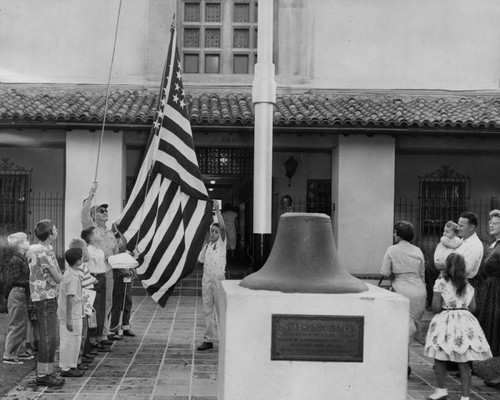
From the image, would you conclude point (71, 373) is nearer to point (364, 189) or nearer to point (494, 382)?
point (494, 382)

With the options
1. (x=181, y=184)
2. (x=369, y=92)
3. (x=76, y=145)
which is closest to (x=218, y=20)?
(x=369, y=92)

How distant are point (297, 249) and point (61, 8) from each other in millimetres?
14107

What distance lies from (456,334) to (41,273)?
404 cm

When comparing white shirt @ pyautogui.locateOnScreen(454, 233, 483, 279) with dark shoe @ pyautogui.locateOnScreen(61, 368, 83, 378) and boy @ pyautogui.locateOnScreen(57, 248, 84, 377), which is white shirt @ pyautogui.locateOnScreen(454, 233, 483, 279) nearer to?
boy @ pyautogui.locateOnScreen(57, 248, 84, 377)

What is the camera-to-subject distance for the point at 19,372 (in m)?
7.02

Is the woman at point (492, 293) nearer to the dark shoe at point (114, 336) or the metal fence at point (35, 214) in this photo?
the dark shoe at point (114, 336)

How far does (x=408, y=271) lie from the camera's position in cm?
683

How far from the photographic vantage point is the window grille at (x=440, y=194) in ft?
52.0

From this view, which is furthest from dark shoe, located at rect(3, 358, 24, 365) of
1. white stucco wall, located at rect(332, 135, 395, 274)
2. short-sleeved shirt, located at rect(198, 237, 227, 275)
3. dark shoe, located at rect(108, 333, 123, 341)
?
white stucco wall, located at rect(332, 135, 395, 274)

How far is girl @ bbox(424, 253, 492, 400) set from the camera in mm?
5941

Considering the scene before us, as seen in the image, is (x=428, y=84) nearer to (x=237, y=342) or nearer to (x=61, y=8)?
(x=61, y=8)

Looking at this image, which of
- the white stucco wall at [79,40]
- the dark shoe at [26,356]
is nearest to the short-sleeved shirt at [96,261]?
the dark shoe at [26,356]

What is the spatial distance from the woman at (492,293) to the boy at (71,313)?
13.9 feet

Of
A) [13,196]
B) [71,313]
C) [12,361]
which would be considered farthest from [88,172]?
[71,313]
